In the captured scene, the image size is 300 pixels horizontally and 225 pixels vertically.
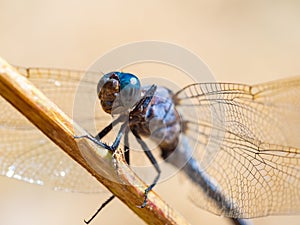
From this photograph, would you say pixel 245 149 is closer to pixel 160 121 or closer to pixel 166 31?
pixel 160 121

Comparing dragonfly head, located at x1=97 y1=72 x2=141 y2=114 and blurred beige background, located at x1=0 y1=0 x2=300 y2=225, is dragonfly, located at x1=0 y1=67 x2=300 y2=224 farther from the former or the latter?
blurred beige background, located at x1=0 y1=0 x2=300 y2=225

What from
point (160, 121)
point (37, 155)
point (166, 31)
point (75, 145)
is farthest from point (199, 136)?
point (166, 31)

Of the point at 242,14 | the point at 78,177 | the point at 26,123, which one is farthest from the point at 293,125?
the point at 242,14

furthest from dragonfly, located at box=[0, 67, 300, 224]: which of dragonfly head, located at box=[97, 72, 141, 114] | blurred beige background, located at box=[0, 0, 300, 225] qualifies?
blurred beige background, located at box=[0, 0, 300, 225]

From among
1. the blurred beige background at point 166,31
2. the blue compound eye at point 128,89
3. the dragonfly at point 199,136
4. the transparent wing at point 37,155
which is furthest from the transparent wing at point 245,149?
the blurred beige background at point 166,31

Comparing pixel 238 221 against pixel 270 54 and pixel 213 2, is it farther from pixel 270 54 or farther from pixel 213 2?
pixel 213 2

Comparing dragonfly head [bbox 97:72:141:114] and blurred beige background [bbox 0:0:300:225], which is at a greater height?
dragonfly head [bbox 97:72:141:114]

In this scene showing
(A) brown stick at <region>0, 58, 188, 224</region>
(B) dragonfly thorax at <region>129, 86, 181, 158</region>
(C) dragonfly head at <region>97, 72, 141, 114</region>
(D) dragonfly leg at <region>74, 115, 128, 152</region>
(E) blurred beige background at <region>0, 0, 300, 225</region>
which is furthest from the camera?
(E) blurred beige background at <region>0, 0, 300, 225</region>
